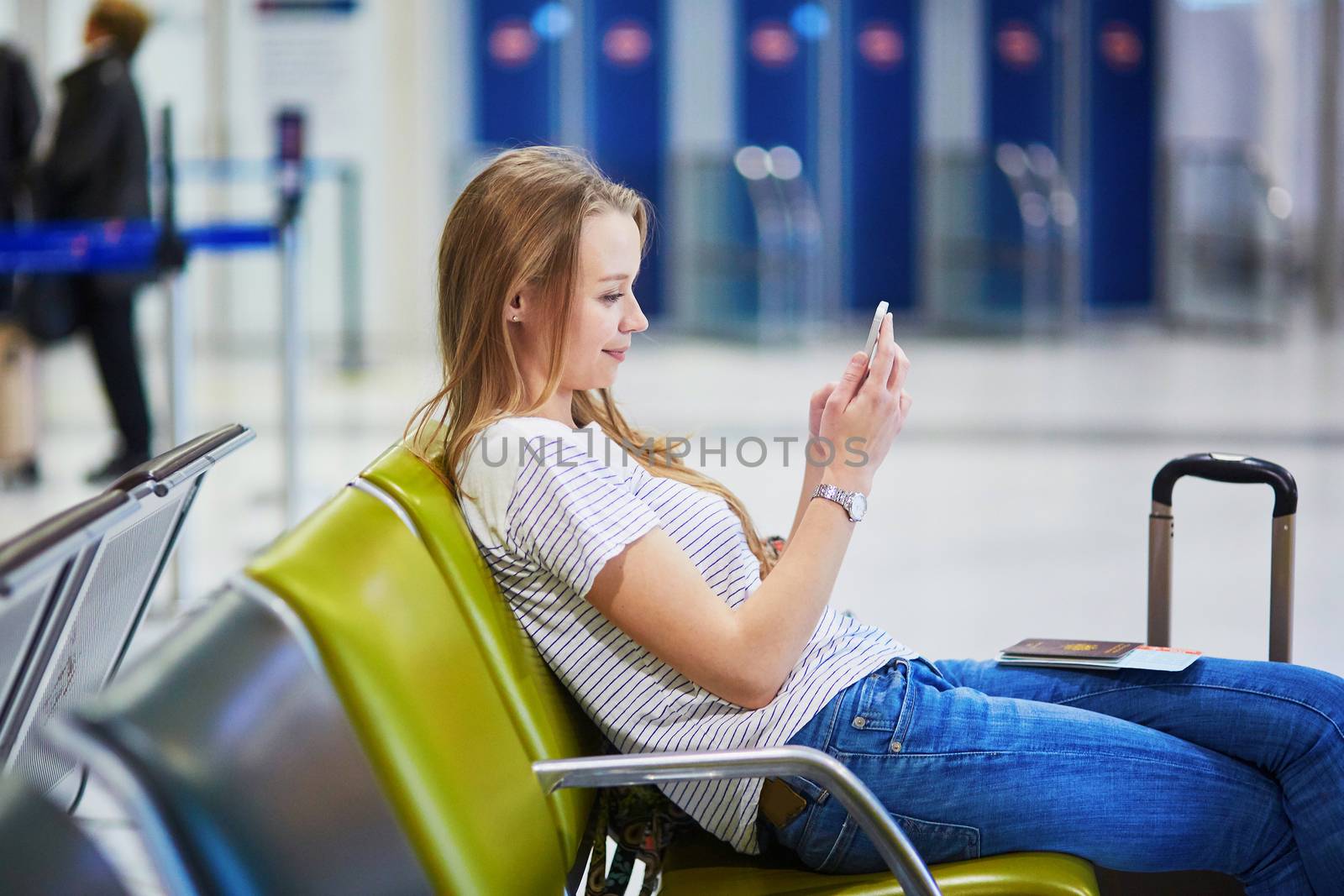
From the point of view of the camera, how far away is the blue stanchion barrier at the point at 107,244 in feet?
13.1

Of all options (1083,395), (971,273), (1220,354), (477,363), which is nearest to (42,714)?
(477,363)

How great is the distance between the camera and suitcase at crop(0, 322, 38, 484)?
17.6 ft

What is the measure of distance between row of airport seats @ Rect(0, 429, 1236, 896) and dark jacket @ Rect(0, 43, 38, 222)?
180 inches

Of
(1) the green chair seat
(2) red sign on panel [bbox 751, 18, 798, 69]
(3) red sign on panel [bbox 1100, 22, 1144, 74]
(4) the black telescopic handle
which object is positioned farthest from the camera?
(3) red sign on panel [bbox 1100, 22, 1144, 74]

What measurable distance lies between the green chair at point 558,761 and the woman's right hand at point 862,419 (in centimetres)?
32

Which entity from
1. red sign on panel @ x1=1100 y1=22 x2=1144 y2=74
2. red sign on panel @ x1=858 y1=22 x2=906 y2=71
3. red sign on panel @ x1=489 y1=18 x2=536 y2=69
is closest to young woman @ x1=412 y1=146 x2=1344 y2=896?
red sign on panel @ x1=489 y1=18 x2=536 y2=69

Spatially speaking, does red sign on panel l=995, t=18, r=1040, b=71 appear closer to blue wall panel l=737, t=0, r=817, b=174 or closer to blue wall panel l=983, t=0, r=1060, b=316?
blue wall panel l=983, t=0, r=1060, b=316

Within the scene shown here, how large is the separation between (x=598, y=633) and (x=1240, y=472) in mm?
1039

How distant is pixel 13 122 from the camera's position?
5.60 meters

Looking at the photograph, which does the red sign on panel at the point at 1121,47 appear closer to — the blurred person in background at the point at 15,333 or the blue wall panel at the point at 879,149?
the blue wall panel at the point at 879,149

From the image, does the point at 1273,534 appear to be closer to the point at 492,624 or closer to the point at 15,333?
the point at 492,624

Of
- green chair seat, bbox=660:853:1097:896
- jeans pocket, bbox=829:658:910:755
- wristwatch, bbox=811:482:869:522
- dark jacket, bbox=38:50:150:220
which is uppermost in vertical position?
dark jacket, bbox=38:50:150:220

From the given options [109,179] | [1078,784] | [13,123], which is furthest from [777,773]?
[13,123]

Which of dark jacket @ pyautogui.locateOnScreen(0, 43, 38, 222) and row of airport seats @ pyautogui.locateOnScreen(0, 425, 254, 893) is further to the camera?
dark jacket @ pyautogui.locateOnScreen(0, 43, 38, 222)
